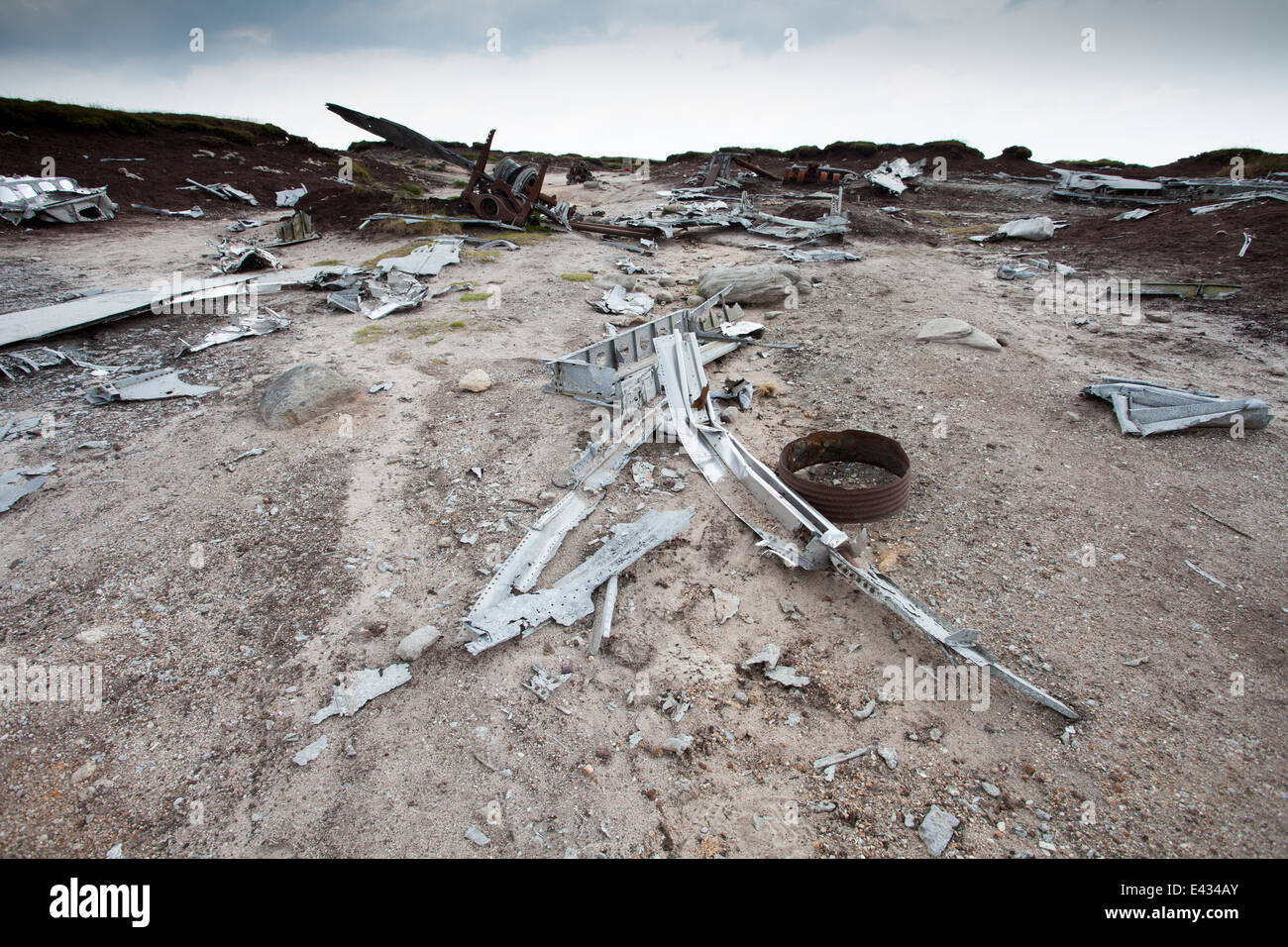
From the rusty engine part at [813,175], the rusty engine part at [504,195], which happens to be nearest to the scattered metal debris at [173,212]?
the rusty engine part at [504,195]

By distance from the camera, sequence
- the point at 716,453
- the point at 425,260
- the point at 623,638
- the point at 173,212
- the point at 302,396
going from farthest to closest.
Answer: the point at 173,212
the point at 425,260
the point at 302,396
the point at 716,453
the point at 623,638

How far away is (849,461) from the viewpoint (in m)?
5.37

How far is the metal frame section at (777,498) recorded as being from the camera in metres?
3.29

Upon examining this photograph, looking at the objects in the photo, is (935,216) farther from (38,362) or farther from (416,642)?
(38,362)

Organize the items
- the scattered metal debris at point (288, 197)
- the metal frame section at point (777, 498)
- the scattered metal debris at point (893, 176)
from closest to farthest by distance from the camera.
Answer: the metal frame section at point (777, 498), the scattered metal debris at point (288, 197), the scattered metal debris at point (893, 176)

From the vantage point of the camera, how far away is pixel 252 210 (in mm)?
17297

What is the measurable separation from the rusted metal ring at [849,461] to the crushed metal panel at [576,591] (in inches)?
40.3

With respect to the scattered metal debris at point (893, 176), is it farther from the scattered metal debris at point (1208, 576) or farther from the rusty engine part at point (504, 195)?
the scattered metal debris at point (1208, 576)

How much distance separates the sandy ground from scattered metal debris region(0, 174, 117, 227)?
11.2 metres

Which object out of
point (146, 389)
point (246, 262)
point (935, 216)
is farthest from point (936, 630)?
point (935, 216)

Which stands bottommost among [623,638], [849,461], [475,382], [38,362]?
[623,638]

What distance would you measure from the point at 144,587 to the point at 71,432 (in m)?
2.98

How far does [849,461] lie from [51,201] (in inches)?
747

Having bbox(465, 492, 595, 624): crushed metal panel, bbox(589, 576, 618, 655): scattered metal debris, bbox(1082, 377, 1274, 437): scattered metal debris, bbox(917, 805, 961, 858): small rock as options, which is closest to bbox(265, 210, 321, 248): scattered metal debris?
bbox(465, 492, 595, 624): crushed metal panel
